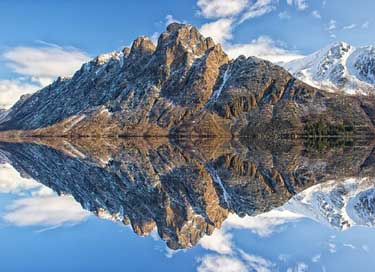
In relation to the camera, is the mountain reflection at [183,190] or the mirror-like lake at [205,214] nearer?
the mirror-like lake at [205,214]

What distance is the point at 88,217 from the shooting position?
35.3 meters

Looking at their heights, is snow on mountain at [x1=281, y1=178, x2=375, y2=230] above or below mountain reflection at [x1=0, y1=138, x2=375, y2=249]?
below

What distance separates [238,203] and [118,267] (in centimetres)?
2016

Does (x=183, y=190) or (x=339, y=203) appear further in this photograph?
(x=183, y=190)

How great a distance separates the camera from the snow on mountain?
3294cm

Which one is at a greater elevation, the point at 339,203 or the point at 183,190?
the point at 183,190

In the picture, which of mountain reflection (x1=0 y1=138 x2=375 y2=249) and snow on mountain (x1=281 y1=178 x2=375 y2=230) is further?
mountain reflection (x1=0 y1=138 x2=375 y2=249)

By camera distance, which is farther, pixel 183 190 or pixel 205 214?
pixel 183 190

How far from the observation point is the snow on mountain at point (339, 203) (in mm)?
32938

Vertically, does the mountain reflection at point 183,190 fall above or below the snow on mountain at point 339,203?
above

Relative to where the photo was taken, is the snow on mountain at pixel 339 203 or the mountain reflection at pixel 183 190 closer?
the snow on mountain at pixel 339 203

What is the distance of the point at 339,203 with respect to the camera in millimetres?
43406

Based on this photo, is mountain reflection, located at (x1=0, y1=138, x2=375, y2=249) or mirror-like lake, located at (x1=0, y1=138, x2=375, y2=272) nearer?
mirror-like lake, located at (x1=0, y1=138, x2=375, y2=272)

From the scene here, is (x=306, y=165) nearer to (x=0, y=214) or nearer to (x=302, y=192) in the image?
(x=302, y=192)
